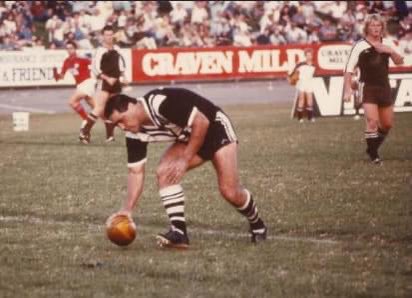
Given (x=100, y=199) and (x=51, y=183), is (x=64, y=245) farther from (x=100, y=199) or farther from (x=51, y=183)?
(x=51, y=183)

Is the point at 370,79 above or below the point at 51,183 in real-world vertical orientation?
above

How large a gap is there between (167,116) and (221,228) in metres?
1.99

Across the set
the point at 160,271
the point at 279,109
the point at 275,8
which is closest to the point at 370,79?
the point at 160,271

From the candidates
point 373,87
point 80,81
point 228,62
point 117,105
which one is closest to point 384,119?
point 373,87

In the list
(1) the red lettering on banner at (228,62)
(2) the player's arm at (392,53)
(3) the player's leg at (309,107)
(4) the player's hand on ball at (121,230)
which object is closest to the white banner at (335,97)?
(3) the player's leg at (309,107)

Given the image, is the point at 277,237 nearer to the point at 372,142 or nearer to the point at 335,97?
the point at 372,142

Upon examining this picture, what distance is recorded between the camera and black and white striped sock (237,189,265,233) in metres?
9.76

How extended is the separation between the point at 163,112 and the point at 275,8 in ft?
102

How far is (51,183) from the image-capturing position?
14625mm

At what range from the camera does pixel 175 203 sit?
9570 mm

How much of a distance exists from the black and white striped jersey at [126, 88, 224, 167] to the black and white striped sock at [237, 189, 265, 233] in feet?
2.76

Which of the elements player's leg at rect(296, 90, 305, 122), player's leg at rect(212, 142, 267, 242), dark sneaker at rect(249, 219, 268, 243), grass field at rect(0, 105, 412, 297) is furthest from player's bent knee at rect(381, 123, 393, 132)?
player's leg at rect(296, 90, 305, 122)

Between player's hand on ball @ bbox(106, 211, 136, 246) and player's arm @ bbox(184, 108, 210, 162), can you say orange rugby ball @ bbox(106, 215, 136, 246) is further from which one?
player's arm @ bbox(184, 108, 210, 162)

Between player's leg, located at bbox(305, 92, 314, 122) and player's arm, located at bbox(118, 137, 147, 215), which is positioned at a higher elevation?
player's arm, located at bbox(118, 137, 147, 215)
